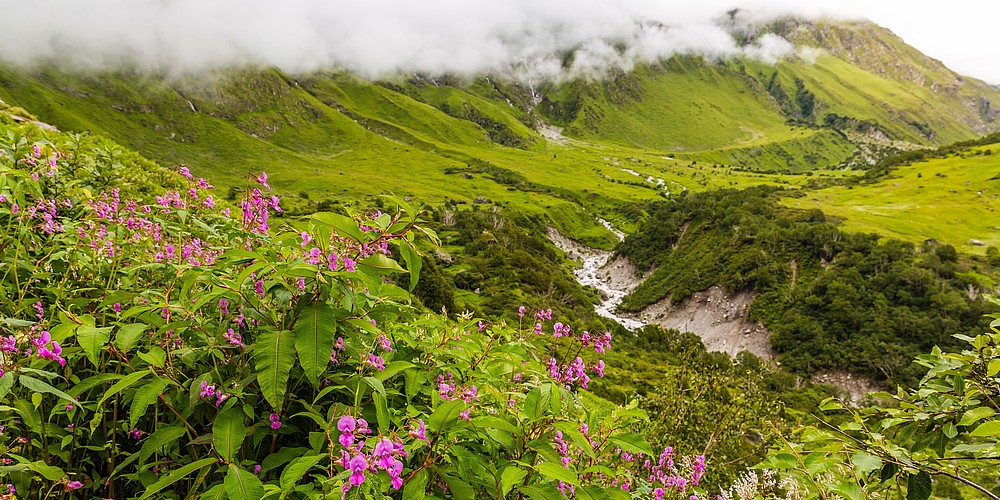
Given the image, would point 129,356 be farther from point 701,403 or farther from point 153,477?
point 701,403

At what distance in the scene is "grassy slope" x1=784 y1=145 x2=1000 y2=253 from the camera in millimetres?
64812

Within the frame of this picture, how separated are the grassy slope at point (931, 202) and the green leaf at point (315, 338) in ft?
250

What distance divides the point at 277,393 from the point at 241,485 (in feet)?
1.49

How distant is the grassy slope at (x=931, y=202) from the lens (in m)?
64.8

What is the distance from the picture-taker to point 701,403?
32.3 feet

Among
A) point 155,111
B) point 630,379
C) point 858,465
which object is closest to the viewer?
point 858,465

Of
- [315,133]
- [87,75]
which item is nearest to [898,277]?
[315,133]

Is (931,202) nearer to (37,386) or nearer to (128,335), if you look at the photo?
(128,335)

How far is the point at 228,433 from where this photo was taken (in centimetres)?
258

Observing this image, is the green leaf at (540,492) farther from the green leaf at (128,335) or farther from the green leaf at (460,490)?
the green leaf at (128,335)

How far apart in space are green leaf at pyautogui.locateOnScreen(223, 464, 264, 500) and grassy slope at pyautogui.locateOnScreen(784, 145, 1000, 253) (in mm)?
76615

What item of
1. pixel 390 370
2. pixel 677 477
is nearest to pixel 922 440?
pixel 677 477

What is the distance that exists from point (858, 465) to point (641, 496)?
8.43 ft

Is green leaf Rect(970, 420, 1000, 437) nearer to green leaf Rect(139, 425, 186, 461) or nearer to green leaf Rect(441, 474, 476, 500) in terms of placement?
green leaf Rect(441, 474, 476, 500)
